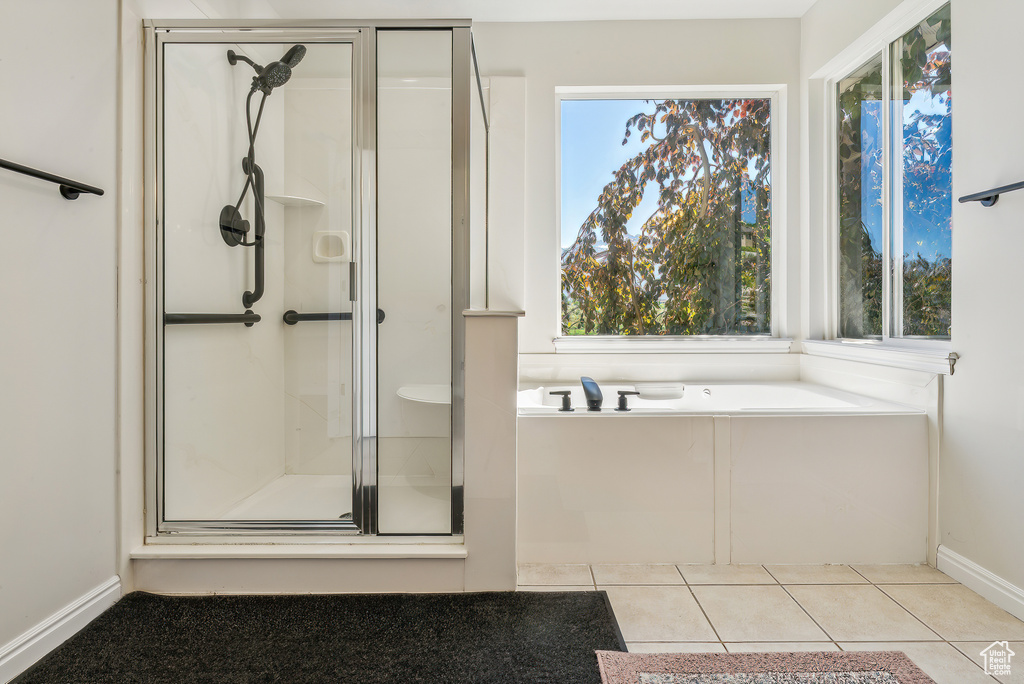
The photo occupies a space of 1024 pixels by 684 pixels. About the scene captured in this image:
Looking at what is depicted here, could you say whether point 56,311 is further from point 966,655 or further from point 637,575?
point 966,655

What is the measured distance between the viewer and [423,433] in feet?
5.68

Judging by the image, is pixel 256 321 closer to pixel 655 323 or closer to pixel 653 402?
pixel 653 402

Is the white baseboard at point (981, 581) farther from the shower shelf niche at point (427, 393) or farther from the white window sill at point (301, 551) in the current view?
the shower shelf niche at point (427, 393)

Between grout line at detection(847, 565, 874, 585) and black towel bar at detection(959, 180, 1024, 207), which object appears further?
grout line at detection(847, 565, 874, 585)

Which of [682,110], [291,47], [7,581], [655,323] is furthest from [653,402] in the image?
[7,581]

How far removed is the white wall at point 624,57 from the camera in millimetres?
2861

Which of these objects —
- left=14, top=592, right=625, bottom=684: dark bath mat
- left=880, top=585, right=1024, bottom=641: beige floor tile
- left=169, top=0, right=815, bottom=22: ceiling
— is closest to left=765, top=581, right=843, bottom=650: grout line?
left=880, top=585, right=1024, bottom=641: beige floor tile

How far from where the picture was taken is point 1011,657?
4.51 ft

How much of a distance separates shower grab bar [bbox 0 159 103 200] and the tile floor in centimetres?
168

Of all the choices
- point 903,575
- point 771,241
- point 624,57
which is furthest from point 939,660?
point 624,57

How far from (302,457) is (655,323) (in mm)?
1982

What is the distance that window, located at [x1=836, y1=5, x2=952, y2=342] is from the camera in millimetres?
2094

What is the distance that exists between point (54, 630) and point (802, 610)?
2027 millimetres

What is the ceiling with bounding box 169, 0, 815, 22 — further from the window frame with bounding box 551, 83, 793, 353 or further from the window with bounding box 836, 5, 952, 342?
the window with bounding box 836, 5, 952, 342
